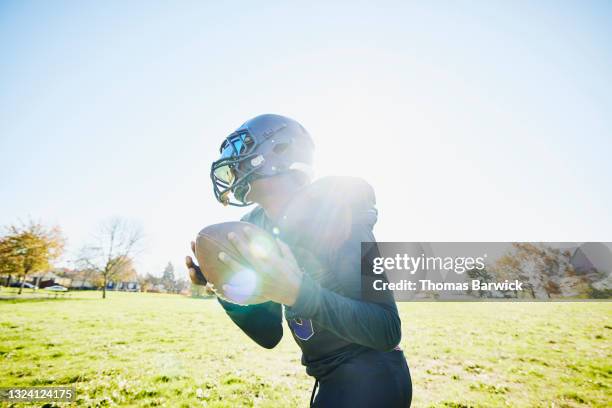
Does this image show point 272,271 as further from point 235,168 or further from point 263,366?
point 263,366

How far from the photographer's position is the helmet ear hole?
315 cm

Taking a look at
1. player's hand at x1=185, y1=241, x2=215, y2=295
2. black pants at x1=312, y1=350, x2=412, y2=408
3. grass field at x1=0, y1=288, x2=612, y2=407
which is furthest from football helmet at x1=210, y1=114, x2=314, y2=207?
grass field at x1=0, y1=288, x2=612, y2=407

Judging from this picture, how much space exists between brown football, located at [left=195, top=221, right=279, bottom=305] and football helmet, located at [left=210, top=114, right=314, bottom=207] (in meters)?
1.01

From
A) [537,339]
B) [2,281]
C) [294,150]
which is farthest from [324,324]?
[2,281]

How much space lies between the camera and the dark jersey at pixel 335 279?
69.2 inches

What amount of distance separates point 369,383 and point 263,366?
901 centimetres

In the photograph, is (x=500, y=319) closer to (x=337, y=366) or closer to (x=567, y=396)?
(x=567, y=396)

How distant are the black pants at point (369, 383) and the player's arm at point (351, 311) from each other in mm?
514

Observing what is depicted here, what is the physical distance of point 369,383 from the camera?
2.26 m

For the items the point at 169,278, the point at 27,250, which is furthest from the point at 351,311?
the point at 169,278

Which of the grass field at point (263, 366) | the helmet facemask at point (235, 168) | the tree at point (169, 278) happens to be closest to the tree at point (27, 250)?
the grass field at point (263, 366)

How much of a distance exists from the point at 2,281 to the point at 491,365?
11943 centimetres

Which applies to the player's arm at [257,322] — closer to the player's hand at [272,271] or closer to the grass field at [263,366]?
the player's hand at [272,271]

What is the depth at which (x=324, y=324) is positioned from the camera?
1771mm
